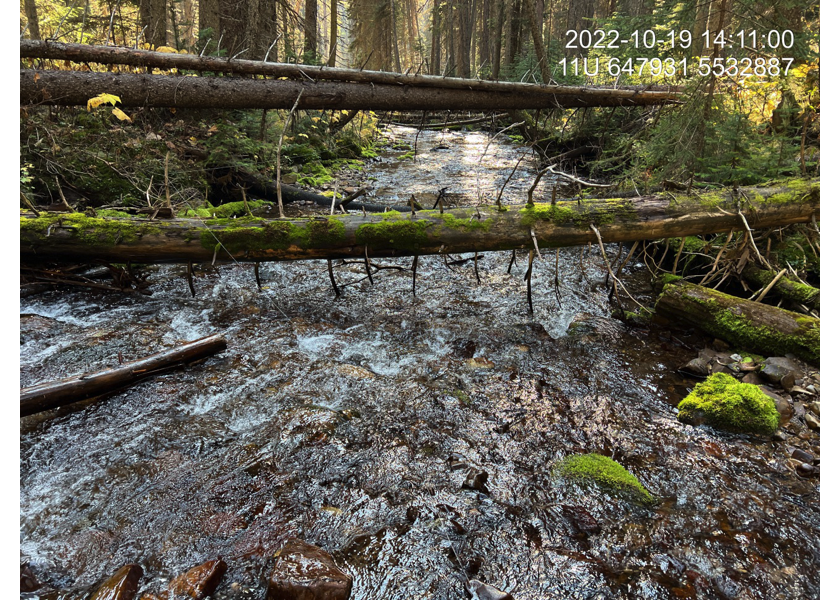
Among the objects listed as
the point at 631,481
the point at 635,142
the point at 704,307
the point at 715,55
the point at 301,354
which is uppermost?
the point at 715,55

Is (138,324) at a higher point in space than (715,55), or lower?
lower

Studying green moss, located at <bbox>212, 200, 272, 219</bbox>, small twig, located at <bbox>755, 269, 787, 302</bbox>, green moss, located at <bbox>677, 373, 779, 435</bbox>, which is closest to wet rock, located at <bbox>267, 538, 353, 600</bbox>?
green moss, located at <bbox>677, 373, 779, 435</bbox>

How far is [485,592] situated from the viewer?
2420mm

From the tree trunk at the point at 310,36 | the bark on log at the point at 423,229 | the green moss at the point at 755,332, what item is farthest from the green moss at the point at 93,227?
the tree trunk at the point at 310,36

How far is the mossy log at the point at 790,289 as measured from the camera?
4.98 metres

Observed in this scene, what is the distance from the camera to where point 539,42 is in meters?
11.7

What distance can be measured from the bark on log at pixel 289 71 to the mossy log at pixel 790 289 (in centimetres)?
492

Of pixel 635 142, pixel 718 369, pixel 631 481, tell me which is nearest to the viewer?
pixel 631 481

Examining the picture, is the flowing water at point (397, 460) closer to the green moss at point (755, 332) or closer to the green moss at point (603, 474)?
the green moss at point (603, 474)

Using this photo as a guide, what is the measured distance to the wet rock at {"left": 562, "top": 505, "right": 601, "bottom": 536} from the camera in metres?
2.82

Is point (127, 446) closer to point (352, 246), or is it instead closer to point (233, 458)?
point (233, 458)

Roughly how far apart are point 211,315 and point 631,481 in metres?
4.89

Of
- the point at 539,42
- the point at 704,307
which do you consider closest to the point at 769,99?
the point at 704,307

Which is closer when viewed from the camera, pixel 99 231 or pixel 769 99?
pixel 99 231
